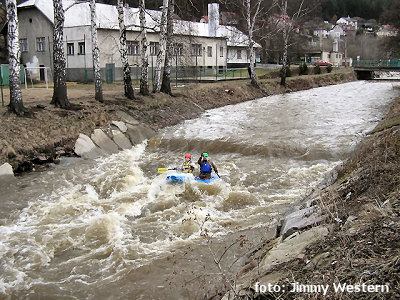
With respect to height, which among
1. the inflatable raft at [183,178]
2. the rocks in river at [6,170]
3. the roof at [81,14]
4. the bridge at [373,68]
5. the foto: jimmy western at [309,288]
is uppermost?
the roof at [81,14]

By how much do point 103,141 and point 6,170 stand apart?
4915 millimetres

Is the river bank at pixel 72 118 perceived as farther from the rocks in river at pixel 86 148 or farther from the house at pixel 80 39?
the house at pixel 80 39

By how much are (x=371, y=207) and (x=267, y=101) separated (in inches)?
1093

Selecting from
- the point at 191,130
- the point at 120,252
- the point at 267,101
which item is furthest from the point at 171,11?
the point at 120,252

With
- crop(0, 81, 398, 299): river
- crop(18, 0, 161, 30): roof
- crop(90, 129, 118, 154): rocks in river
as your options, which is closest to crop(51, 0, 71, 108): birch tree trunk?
crop(90, 129, 118, 154): rocks in river

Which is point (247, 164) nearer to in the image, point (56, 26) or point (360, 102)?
point (56, 26)

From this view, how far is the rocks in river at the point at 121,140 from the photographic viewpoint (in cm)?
1788

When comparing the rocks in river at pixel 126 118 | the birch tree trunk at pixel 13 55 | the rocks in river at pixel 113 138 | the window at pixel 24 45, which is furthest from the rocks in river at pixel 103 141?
the window at pixel 24 45

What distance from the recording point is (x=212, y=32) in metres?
53.0

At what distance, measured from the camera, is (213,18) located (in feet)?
171

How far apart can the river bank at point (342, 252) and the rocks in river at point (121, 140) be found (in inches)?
454

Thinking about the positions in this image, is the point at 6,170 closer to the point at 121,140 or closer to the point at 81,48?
the point at 121,140

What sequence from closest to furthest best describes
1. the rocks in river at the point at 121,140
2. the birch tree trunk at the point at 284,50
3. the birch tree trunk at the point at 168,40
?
the rocks in river at the point at 121,140, the birch tree trunk at the point at 168,40, the birch tree trunk at the point at 284,50

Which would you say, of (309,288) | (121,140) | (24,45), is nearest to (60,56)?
(121,140)
